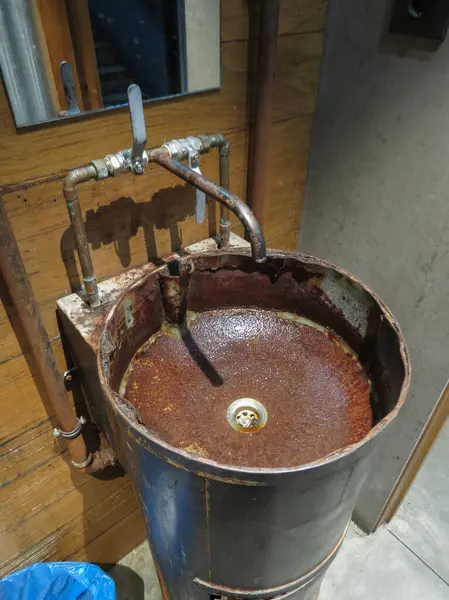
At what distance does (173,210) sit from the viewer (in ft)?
3.03

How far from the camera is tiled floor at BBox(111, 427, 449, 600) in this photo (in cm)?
135

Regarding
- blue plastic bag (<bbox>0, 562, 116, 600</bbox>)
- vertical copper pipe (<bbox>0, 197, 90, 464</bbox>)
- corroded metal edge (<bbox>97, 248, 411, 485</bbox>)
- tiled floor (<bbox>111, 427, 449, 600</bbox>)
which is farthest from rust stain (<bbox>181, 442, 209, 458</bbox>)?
tiled floor (<bbox>111, 427, 449, 600</bbox>)

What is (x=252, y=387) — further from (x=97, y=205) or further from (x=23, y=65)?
(x=23, y=65)

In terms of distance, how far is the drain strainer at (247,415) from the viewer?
2.56 ft

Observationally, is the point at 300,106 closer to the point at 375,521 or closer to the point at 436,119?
the point at 436,119

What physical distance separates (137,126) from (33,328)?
1.24ft

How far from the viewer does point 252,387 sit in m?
0.85

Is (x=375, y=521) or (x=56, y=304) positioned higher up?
(x=56, y=304)

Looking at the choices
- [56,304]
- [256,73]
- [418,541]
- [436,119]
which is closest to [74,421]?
[56,304]

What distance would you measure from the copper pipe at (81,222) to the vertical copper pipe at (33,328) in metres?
0.10

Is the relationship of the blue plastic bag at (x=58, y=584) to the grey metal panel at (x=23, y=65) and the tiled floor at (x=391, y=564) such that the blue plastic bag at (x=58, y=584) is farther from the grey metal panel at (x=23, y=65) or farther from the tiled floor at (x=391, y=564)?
the grey metal panel at (x=23, y=65)

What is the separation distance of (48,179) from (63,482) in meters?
0.77

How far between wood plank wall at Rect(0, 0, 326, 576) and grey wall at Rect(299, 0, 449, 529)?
0.06 m

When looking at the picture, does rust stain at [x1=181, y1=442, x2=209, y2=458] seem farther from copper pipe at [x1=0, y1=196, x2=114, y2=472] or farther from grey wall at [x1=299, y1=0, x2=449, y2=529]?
grey wall at [x1=299, y1=0, x2=449, y2=529]
